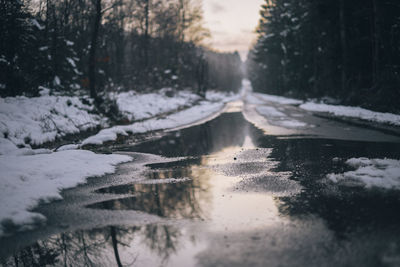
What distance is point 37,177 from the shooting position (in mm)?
5617

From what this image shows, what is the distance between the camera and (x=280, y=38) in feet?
146

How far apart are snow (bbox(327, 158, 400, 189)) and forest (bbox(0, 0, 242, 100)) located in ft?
42.2

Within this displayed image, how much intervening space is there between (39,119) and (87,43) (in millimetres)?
16548

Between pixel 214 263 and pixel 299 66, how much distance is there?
40848 millimetres

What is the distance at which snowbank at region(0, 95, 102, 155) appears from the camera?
938 cm

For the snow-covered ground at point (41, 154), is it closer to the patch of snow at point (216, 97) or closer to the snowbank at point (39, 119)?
the snowbank at point (39, 119)

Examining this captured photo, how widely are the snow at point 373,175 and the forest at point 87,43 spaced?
12.9 metres

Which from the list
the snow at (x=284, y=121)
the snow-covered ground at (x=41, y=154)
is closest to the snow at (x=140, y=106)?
the snow-covered ground at (x=41, y=154)

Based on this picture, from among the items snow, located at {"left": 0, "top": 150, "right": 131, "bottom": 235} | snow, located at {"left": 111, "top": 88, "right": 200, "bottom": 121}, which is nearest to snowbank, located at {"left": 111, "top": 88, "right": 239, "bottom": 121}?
snow, located at {"left": 111, "top": 88, "right": 200, "bottom": 121}

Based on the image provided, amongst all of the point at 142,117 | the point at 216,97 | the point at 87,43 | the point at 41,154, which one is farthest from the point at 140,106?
the point at 216,97

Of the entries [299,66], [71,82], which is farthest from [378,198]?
[299,66]

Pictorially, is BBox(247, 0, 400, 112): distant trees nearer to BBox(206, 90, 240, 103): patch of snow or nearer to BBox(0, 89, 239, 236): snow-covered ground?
BBox(0, 89, 239, 236): snow-covered ground

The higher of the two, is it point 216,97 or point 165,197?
point 216,97

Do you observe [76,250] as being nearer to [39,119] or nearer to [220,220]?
[220,220]
